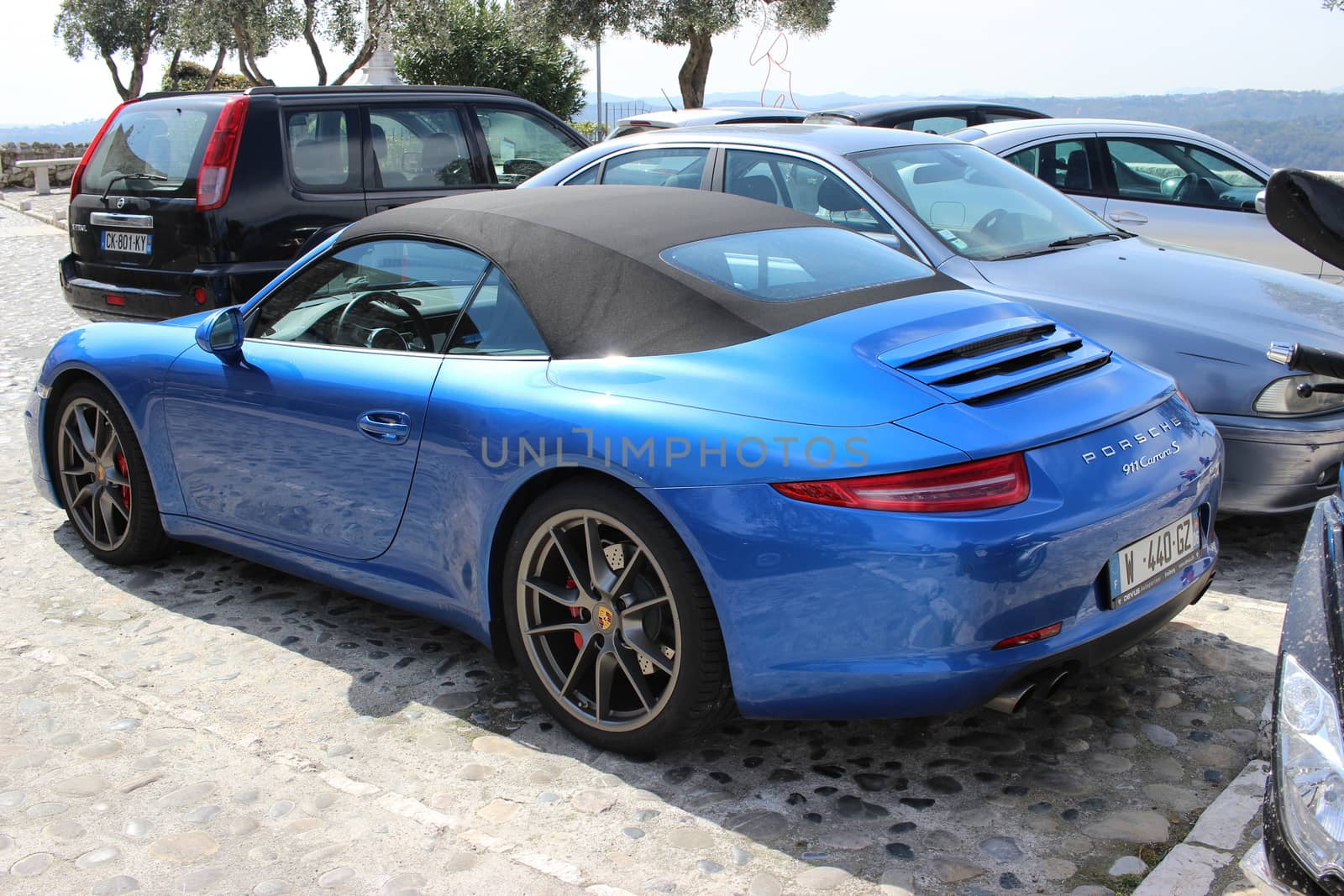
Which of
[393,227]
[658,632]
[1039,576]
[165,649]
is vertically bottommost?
[165,649]

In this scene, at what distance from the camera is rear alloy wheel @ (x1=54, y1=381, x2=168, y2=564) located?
15.0ft

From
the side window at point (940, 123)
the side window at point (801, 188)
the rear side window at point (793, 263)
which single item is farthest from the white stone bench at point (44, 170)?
the rear side window at point (793, 263)

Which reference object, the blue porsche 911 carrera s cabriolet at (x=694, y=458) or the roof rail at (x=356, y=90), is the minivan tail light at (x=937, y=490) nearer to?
the blue porsche 911 carrera s cabriolet at (x=694, y=458)

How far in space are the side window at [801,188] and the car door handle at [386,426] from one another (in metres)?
2.25

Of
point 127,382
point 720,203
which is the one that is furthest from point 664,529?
point 127,382

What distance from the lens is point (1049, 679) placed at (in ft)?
9.34

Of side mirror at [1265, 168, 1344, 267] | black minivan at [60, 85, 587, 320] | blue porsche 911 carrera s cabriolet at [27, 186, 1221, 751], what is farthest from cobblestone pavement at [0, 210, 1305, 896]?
black minivan at [60, 85, 587, 320]

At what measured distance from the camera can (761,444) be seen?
283cm

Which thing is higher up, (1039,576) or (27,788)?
(1039,576)

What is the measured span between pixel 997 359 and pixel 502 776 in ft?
5.48

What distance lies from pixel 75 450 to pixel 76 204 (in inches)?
142

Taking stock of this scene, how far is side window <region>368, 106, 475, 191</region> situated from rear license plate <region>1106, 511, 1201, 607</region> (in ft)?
19.7

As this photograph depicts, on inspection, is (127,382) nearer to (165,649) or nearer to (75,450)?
(75,450)

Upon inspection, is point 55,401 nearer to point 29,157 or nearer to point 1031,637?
point 1031,637
